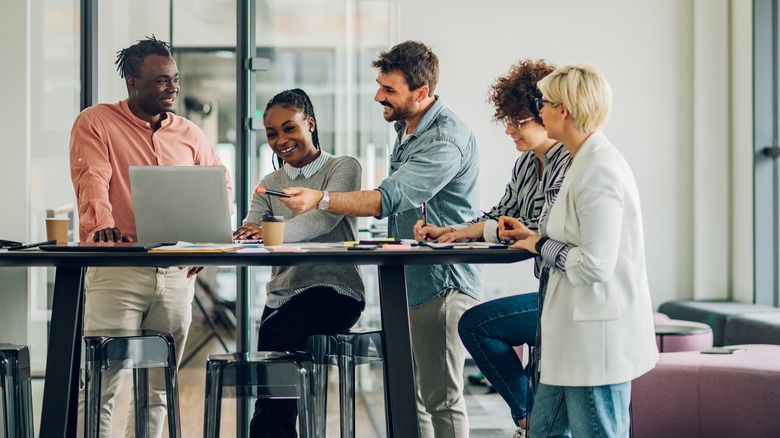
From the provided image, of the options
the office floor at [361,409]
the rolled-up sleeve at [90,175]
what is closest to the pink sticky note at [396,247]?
the rolled-up sleeve at [90,175]

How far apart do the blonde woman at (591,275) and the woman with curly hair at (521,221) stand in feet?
1.05

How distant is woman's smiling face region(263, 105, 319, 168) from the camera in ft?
9.92

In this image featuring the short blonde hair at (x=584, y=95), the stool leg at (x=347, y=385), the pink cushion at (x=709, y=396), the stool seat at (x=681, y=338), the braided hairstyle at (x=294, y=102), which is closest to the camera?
the short blonde hair at (x=584, y=95)

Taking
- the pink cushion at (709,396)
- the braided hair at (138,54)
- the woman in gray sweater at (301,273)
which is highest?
the braided hair at (138,54)

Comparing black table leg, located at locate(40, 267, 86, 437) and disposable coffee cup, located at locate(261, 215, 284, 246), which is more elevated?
disposable coffee cup, located at locate(261, 215, 284, 246)

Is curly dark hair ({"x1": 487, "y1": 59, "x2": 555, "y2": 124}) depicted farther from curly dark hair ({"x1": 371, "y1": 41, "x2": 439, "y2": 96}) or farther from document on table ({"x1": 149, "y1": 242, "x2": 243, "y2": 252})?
document on table ({"x1": 149, "y1": 242, "x2": 243, "y2": 252})

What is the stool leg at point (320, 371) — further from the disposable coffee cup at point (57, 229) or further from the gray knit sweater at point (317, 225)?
the disposable coffee cup at point (57, 229)

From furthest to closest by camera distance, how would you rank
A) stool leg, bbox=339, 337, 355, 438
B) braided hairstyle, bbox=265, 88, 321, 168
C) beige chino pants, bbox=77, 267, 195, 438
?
1. beige chino pants, bbox=77, 267, 195, 438
2. braided hairstyle, bbox=265, 88, 321, 168
3. stool leg, bbox=339, 337, 355, 438

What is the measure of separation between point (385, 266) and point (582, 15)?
3775mm

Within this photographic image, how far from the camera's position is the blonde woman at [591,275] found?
2225 millimetres

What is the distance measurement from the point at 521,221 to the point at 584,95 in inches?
21.8

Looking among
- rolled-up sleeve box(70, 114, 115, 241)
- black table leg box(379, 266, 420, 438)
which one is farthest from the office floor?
black table leg box(379, 266, 420, 438)

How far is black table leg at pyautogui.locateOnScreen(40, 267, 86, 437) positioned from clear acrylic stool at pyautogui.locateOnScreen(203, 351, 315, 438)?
0.37 meters

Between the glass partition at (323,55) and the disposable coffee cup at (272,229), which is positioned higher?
the glass partition at (323,55)
